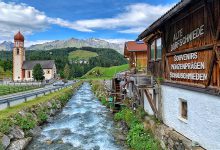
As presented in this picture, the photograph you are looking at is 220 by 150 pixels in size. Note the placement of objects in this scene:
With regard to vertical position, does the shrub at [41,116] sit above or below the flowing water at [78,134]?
above

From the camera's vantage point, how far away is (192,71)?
12.0 metres

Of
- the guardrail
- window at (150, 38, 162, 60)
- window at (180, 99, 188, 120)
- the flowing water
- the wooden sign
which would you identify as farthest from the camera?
the guardrail

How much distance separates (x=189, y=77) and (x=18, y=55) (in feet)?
339

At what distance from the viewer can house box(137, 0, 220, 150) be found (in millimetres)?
9859

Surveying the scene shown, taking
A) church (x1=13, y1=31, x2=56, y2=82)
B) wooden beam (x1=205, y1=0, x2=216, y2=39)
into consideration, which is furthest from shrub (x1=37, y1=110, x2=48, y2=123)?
church (x1=13, y1=31, x2=56, y2=82)

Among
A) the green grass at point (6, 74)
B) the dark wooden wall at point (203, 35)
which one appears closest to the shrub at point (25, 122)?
the dark wooden wall at point (203, 35)

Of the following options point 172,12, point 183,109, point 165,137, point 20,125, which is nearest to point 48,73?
point 20,125

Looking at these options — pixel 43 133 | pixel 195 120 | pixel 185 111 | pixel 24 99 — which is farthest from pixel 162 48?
pixel 24 99

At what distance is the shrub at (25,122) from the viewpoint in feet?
66.9

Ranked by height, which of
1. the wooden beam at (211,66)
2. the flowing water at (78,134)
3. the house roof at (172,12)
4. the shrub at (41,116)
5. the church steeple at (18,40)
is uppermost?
the church steeple at (18,40)

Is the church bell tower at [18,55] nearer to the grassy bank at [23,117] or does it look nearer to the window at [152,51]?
the grassy bank at [23,117]

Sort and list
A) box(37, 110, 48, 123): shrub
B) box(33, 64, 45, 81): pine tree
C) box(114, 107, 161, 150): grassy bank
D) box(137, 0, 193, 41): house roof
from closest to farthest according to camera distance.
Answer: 1. box(137, 0, 193, 41): house roof
2. box(114, 107, 161, 150): grassy bank
3. box(37, 110, 48, 123): shrub
4. box(33, 64, 45, 81): pine tree

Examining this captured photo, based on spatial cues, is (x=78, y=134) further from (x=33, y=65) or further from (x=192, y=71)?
(x=33, y=65)

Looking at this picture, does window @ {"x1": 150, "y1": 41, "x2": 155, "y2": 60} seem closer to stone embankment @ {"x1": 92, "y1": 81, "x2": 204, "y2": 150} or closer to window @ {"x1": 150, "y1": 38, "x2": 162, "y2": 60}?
window @ {"x1": 150, "y1": 38, "x2": 162, "y2": 60}
